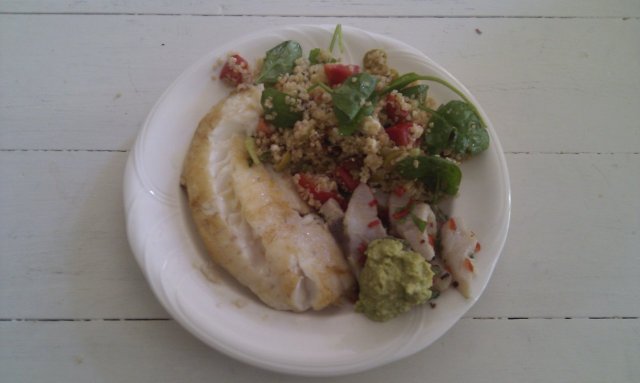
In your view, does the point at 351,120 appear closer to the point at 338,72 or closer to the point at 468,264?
the point at 338,72

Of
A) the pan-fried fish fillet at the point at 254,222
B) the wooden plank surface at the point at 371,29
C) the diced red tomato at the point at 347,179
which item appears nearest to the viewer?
the pan-fried fish fillet at the point at 254,222

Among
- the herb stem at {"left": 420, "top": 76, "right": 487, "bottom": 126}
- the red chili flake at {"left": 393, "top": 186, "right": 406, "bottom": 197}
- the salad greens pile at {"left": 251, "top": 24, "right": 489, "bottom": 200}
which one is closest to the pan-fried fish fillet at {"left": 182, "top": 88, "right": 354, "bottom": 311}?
the salad greens pile at {"left": 251, "top": 24, "right": 489, "bottom": 200}

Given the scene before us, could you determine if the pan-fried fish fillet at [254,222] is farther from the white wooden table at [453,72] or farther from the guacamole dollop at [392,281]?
the white wooden table at [453,72]

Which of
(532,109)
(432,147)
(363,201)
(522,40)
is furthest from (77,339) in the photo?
(522,40)

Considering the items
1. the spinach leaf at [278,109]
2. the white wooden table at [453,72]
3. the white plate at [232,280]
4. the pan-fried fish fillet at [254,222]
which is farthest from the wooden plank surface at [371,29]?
the spinach leaf at [278,109]

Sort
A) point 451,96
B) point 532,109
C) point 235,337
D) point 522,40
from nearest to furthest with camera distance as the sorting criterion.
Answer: point 235,337 < point 451,96 < point 532,109 < point 522,40

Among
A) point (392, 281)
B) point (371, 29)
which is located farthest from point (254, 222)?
point (371, 29)

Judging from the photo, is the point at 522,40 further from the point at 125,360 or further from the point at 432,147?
the point at 125,360

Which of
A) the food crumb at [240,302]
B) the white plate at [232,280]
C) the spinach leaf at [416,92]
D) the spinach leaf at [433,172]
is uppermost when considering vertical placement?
the spinach leaf at [416,92]
